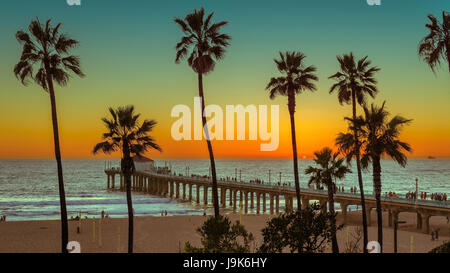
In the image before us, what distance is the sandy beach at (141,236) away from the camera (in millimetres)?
33156

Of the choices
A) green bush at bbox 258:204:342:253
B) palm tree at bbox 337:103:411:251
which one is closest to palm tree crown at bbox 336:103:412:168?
palm tree at bbox 337:103:411:251

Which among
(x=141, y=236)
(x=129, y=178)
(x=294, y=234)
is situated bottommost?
(x=141, y=236)

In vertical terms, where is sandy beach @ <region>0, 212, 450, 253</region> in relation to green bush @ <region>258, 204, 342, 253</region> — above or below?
below

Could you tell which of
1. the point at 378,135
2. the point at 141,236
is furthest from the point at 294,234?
the point at 141,236

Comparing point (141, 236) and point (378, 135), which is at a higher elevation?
point (378, 135)

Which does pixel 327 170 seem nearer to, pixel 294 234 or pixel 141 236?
pixel 294 234

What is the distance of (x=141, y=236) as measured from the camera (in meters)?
39.0

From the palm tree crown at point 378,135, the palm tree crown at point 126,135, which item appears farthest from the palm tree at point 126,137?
the palm tree crown at point 378,135

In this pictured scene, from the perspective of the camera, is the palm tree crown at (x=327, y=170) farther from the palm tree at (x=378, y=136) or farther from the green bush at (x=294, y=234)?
the green bush at (x=294, y=234)

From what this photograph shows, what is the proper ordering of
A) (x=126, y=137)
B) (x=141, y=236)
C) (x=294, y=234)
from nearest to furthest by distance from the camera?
(x=294, y=234) → (x=126, y=137) → (x=141, y=236)

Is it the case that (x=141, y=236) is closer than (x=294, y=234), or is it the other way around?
(x=294, y=234)

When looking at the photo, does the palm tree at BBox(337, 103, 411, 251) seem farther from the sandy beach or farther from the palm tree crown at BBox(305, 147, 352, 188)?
the sandy beach

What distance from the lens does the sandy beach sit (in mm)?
33156
